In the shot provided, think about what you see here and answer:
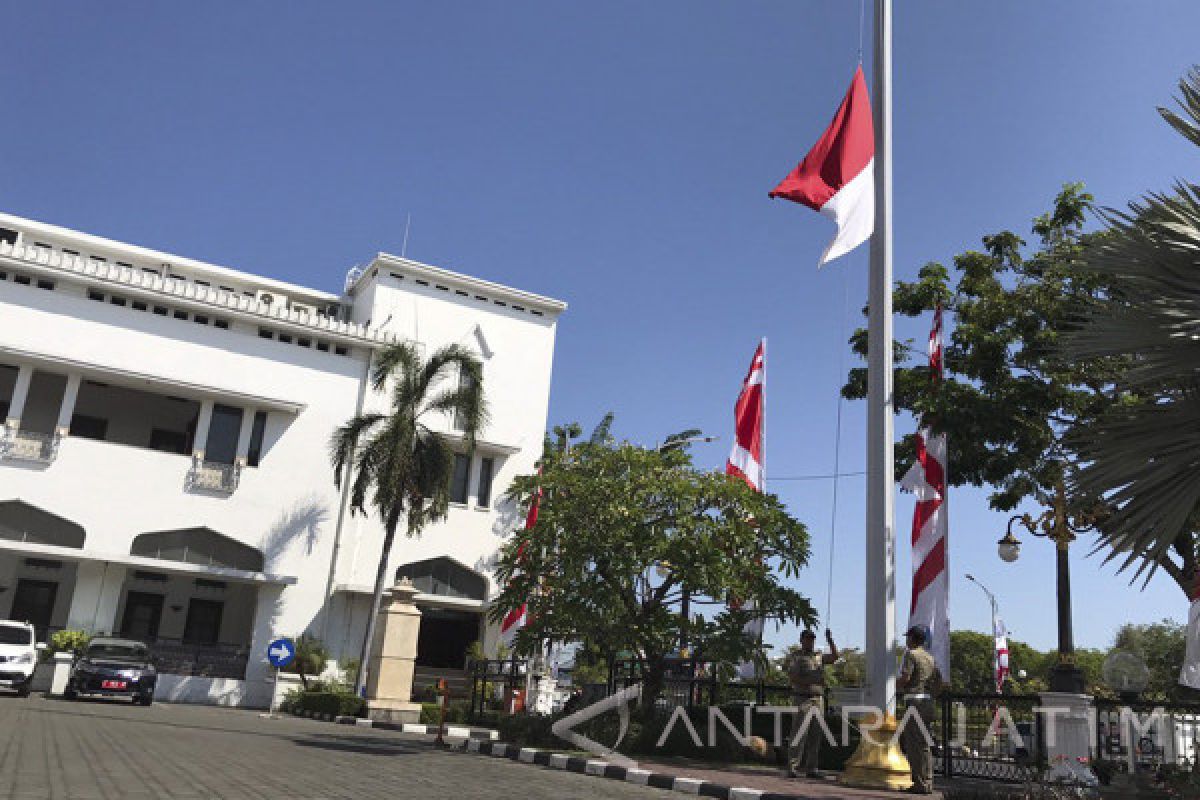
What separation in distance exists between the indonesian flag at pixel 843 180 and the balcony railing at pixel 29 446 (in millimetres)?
25857

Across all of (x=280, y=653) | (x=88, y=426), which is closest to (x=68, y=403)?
(x=88, y=426)

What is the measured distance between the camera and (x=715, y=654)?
14352 millimetres

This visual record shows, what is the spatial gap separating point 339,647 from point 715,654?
829 inches

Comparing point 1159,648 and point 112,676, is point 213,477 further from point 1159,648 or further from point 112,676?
point 1159,648

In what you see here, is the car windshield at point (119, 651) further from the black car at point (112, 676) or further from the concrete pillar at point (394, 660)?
the concrete pillar at point (394, 660)

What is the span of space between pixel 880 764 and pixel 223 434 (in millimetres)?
26892

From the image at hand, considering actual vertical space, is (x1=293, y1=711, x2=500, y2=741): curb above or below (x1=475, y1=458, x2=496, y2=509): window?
below

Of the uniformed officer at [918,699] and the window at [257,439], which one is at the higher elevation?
the window at [257,439]

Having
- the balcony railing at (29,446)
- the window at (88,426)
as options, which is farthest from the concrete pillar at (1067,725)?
the window at (88,426)

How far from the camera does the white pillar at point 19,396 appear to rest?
2884cm

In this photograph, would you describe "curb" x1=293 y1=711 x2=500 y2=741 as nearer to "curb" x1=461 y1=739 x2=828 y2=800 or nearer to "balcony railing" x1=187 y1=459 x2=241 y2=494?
"curb" x1=461 y1=739 x2=828 y2=800

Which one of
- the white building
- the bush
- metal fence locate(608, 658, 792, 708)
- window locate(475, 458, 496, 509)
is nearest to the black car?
the bush

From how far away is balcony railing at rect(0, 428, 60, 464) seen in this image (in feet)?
93.7

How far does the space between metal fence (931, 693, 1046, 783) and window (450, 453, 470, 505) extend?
22.9 metres
